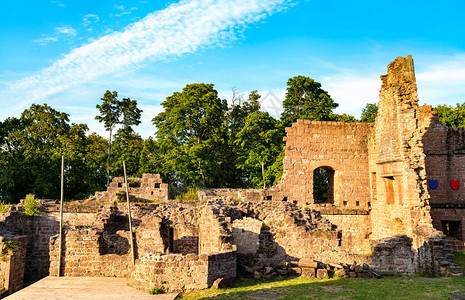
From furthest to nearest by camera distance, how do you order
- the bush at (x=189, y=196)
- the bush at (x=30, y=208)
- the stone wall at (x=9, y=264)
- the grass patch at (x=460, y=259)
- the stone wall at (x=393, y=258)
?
1. the bush at (x=189, y=196)
2. the bush at (x=30, y=208)
3. the grass patch at (x=460, y=259)
4. the stone wall at (x=393, y=258)
5. the stone wall at (x=9, y=264)

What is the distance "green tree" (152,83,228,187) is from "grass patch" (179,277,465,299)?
16.0 meters

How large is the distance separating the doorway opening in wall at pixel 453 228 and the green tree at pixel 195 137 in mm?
14168

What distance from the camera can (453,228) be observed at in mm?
20547

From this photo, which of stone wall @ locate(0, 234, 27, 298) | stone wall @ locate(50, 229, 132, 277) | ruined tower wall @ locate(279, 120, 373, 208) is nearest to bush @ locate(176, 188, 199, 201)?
ruined tower wall @ locate(279, 120, 373, 208)

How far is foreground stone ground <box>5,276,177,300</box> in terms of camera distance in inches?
392

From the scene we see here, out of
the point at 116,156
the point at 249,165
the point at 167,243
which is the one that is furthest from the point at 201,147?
the point at 167,243

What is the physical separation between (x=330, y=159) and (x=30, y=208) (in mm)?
14500

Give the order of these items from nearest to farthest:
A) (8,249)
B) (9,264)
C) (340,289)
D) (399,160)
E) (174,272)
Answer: (174,272), (340,289), (9,264), (8,249), (399,160)

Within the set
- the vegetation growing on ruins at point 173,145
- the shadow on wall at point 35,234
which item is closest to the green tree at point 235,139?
the vegetation growing on ruins at point 173,145

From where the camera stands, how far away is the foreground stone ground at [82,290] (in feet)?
32.7

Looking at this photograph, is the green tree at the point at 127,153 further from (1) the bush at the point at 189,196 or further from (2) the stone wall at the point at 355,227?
(2) the stone wall at the point at 355,227

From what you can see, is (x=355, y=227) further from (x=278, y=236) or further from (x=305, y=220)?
(x=278, y=236)

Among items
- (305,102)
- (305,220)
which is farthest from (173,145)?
(305,220)

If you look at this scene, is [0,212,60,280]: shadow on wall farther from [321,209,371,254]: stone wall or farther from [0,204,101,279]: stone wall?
[321,209,371,254]: stone wall
